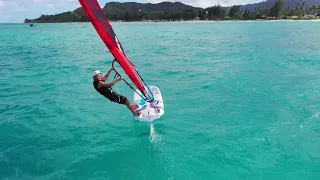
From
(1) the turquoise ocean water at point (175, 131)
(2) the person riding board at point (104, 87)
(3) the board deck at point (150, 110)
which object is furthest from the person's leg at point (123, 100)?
(1) the turquoise ocean water at point (175, 131)

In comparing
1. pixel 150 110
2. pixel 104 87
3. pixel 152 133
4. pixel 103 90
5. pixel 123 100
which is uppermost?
pixel 104 87

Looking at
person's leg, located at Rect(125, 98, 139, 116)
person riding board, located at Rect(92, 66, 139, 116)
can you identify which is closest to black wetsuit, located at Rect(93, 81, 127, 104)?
person riding board, located at Rect(92, 66, 139, 116)

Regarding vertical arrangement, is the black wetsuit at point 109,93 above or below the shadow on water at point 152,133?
above

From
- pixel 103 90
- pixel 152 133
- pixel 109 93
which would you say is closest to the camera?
pixel 103 90

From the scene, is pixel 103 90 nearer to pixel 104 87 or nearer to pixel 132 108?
pixel 104 87

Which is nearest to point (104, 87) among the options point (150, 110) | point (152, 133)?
point (150, 110)

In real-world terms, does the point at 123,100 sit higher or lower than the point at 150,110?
higher

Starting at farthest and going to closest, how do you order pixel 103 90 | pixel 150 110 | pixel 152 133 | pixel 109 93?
pixel 152 133 < pixel 150 110 < pixel 109 93 < pixel 103 90

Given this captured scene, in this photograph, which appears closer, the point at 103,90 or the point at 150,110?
the point at 103,90

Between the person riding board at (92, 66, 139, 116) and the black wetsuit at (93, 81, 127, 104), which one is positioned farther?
the black wetsuit at (93, 81, 127, 104)

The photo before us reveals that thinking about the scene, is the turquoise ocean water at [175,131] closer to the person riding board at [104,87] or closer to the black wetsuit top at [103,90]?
the person riding board at [104,87]

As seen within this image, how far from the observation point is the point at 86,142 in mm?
8242

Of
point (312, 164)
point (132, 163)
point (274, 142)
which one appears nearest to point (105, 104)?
point (132, 163)

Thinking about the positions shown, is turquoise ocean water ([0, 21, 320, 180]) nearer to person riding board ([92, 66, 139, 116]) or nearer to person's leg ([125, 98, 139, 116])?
person's leg ([125, 98, 139, 116])
